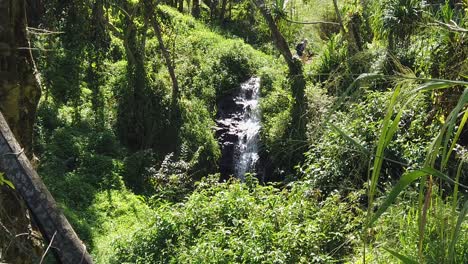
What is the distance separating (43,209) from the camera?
1.77m

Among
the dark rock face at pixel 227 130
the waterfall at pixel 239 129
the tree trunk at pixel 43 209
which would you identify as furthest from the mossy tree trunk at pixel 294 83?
the tree trunk at pixel 43 209

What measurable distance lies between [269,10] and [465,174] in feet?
21.8

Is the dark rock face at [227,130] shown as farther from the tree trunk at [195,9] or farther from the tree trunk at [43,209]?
the tree trunk at [43,209]

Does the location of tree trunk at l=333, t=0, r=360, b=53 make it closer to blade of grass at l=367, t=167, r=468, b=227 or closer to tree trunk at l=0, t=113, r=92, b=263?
tree trunk at l=0, t=113, r=92, b=263

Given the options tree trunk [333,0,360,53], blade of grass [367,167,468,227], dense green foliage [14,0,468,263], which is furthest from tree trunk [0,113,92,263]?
tree trunk [333,0,360,53]

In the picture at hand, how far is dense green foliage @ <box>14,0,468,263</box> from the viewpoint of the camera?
19.7ft

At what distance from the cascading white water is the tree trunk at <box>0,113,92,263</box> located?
10.1 meters

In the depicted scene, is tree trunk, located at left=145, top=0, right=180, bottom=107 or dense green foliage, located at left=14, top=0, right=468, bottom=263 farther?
tree trunk, located at left=145, top=0, right=180, bottom=107

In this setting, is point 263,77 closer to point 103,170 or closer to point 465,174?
point 103,170

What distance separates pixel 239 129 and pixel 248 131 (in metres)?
0.27

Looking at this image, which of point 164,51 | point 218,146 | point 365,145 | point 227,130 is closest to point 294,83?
point 227,130

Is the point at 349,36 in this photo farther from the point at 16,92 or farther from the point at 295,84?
the point at 16,92

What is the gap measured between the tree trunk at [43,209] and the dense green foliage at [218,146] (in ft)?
7.00

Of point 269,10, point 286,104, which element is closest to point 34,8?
point 269,10
